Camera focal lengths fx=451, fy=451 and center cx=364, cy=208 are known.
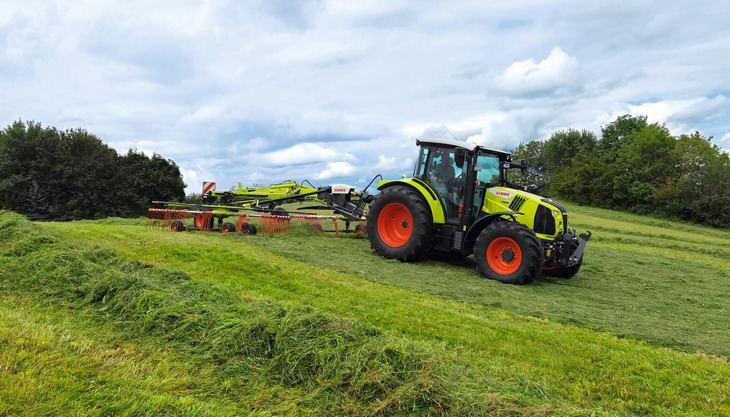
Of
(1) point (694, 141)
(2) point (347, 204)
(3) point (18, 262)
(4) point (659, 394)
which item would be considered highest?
(1) point (694, 141)

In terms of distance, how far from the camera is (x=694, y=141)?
110 feet

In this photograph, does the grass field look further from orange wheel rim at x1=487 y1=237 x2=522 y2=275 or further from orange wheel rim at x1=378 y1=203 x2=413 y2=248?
orange wheel rim at x1=378 y1=203 x2=413 y2=248

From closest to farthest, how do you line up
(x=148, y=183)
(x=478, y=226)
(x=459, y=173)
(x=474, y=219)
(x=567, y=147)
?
(x=478, y=226) < (x=474, y=219) < (x=459, y=173) < (x=148, y=183) < (x=567, y=147)

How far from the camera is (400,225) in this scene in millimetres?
Result: 9898

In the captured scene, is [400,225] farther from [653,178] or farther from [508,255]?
[653,178]

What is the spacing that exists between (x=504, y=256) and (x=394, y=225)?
2.74 meters

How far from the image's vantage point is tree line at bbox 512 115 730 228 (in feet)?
85.6

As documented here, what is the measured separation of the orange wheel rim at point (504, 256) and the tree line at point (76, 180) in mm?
24396

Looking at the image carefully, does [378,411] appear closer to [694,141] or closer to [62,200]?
[62,200]

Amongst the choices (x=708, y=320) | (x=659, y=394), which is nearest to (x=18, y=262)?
(x=659, y=394)

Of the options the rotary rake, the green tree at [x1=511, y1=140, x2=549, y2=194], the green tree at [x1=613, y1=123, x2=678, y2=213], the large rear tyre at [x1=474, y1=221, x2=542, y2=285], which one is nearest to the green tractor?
the large rear tyre at [x1=474, y1=221, x2=542, y2=285]

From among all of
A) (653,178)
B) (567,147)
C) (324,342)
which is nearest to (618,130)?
(567,147)

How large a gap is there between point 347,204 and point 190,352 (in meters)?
9.15

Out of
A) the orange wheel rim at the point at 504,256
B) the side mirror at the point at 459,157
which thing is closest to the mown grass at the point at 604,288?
the orange wheel rim at the point at 504,256
